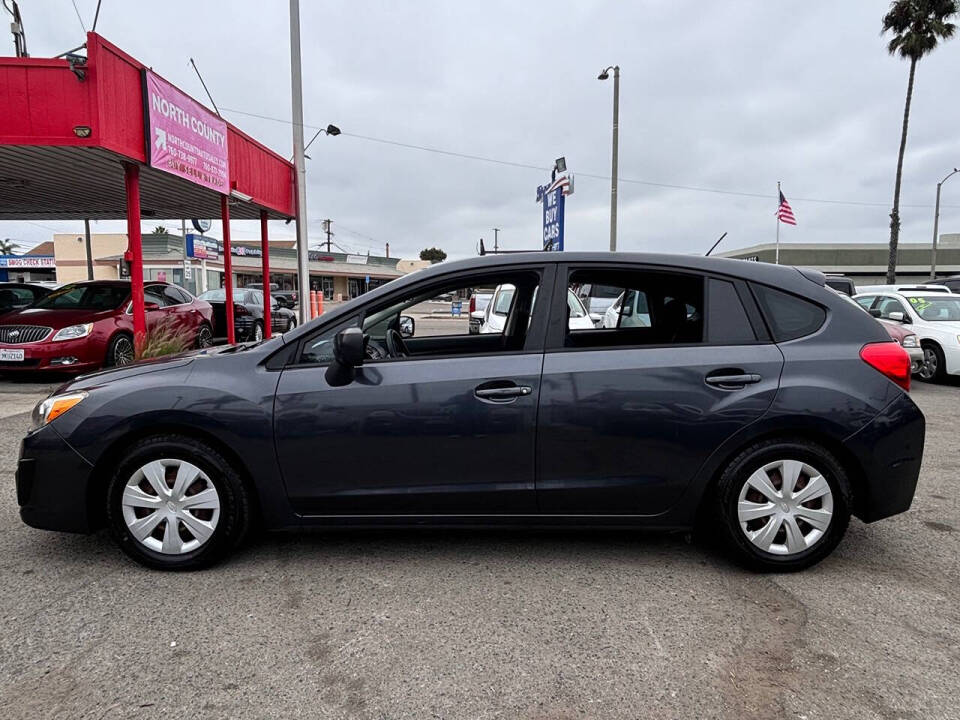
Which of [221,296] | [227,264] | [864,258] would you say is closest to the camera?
[227,264]

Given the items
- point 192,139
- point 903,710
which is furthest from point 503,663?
point 192,139

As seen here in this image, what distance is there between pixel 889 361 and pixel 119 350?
9.84 m

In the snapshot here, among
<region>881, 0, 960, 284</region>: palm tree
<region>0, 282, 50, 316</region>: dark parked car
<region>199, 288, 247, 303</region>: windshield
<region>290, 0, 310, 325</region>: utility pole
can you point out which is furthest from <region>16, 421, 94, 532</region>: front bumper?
<region>881, 0, 960, 284</region>: palm tree

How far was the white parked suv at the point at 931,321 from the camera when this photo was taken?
9.68 meters

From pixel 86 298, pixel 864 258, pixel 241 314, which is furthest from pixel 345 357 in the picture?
pixel 864 258

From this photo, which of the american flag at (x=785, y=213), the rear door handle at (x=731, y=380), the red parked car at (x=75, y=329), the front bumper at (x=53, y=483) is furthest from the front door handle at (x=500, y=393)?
the american flag at (x=785, y=213)

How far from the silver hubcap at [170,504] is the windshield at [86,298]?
25.9 ft

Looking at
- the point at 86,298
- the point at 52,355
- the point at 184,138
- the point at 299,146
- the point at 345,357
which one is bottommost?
the point at 52,355

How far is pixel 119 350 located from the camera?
9516 mm

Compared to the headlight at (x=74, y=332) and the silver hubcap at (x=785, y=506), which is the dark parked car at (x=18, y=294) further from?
the silver hubcap at (x=785, y=506)

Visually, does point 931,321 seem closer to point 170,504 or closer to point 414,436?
point 414,436

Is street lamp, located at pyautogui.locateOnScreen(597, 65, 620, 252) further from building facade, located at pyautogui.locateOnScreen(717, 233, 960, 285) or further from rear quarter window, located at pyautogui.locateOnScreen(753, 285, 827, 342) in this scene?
building facade, located at pyautogui.locateOnScreen(717, 233, 960, 285)

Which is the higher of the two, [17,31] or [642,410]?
[17,31]

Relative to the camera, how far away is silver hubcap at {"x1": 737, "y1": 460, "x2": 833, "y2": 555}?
308 centimetres
